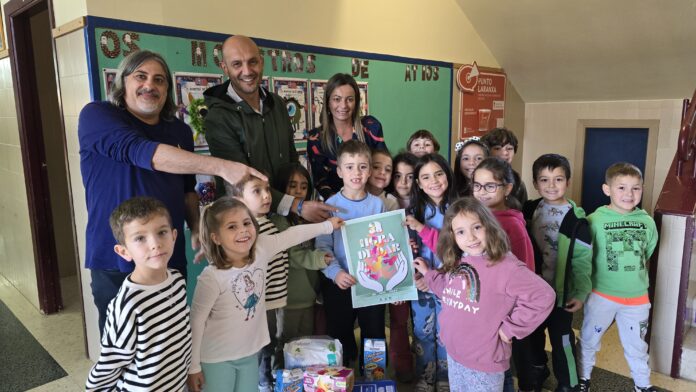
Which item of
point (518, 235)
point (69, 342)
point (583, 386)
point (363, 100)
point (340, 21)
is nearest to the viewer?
point (518, 235)

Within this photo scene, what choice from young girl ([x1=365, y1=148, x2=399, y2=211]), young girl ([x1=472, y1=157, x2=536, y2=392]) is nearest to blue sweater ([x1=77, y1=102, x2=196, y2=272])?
young girl ([x1=365, y1=148, x2=399, y2=211])

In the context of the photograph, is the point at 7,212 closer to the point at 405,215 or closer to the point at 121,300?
the point at 121,300

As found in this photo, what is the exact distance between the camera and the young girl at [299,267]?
2.17 m

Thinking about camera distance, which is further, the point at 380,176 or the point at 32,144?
the point at 32,144

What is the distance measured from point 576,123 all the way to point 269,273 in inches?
172

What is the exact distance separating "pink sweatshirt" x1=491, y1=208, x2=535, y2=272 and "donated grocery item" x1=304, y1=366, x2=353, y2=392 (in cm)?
85

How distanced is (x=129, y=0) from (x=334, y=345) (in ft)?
6.39

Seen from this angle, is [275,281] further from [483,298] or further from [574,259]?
[574,259]

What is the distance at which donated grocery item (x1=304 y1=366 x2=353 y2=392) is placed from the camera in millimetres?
1931

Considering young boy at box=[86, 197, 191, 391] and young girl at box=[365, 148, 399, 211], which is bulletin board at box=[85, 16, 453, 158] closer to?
young girl at box=[365, 148, 399, 211]

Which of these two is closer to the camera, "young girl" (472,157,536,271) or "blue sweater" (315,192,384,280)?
"young girl" (472,157,536,271)

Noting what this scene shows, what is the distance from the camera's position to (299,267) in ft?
7.56

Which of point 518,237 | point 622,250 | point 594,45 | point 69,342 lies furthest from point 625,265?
point 69,342

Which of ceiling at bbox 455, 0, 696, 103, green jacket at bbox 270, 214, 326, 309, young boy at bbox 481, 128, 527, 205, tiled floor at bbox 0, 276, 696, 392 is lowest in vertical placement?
tiled floor at bbox 0, 276, 696, 392
